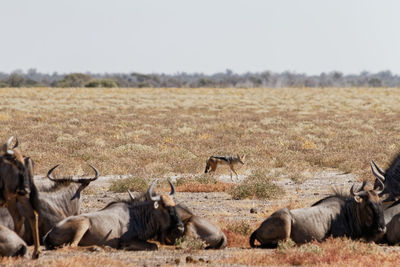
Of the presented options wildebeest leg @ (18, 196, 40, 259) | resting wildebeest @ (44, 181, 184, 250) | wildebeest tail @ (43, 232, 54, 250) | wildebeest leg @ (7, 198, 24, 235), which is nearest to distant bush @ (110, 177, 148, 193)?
resting wildebeest @ (44, 181, 184, 250)

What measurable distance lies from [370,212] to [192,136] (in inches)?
819

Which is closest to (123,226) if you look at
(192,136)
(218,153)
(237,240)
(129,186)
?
(237,240)

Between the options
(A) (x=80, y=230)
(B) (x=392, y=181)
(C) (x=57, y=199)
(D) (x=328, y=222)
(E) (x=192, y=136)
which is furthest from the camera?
(E) (x=192, y=136)

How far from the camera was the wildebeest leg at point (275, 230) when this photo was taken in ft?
33.6

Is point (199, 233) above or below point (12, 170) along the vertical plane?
below

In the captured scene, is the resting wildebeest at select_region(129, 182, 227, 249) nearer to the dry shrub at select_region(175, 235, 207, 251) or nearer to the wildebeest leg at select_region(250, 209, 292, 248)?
the dry shrub at select_region(175, 235, 207, 251)

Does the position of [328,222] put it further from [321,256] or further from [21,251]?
[21,251]

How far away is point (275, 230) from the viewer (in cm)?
1026

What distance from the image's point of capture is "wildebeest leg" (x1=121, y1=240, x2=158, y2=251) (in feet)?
32.6

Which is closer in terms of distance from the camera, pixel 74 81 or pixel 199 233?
pixel 199 233

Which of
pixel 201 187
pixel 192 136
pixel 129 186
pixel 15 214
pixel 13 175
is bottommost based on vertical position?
pixel 192 136

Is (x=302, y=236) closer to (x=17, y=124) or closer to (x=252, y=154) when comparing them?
(x=252, y=154)

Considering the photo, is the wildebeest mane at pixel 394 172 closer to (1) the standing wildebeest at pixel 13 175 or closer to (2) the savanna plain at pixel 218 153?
(2) the savanna plain at pixel 218 153

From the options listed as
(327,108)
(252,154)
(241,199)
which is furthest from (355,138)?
(327,108)
